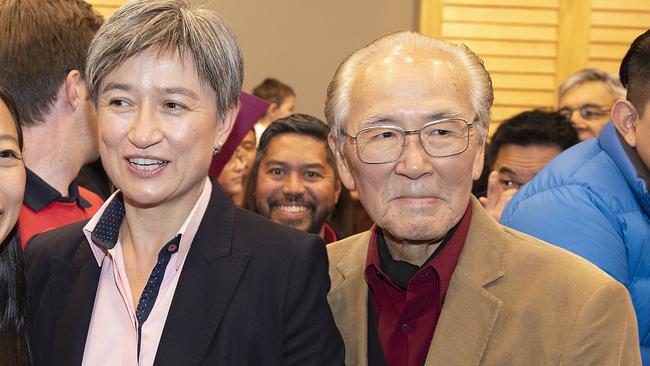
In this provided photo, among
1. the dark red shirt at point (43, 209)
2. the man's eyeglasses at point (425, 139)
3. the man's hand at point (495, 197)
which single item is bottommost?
the man's hand at point (495, 197)

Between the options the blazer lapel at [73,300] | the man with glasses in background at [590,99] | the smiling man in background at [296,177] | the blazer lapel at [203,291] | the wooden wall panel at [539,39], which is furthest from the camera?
the wooden wall panel at [539,39]

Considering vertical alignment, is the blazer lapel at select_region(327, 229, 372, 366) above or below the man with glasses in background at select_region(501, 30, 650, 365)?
below

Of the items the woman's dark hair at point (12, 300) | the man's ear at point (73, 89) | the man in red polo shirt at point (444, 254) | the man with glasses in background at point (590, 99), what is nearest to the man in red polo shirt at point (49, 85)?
the man's ear at point (73, 89)

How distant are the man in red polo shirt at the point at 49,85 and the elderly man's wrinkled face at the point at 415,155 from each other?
1.11 meters

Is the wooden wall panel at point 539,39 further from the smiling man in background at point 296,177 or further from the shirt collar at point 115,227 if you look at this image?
the shirt collar at point 115,227

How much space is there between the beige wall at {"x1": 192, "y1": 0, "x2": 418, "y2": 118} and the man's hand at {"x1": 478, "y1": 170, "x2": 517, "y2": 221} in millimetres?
3380

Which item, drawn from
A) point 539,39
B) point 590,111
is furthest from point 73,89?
point 539,39

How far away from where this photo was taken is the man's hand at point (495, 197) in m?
3.97

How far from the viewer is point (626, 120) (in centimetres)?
272

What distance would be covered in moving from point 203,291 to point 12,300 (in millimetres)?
539

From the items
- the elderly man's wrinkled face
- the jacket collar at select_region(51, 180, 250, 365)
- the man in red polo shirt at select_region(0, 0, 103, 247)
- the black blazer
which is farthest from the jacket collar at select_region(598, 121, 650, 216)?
the man in red polo shirt at select_region(0, 0, 103, 247)

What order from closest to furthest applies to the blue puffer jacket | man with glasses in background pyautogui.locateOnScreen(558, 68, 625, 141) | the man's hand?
the blue puffer jacket
the man's hand
man with glasses in background pyautogui.locateOnScreen(558, 68, 625, 141)

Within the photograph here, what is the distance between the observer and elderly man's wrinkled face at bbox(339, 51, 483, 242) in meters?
2.24

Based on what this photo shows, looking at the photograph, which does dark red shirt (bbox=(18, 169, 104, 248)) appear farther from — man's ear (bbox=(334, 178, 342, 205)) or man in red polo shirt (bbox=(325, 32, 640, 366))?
man's ear (bbox=(334, 178, 342, 205))
